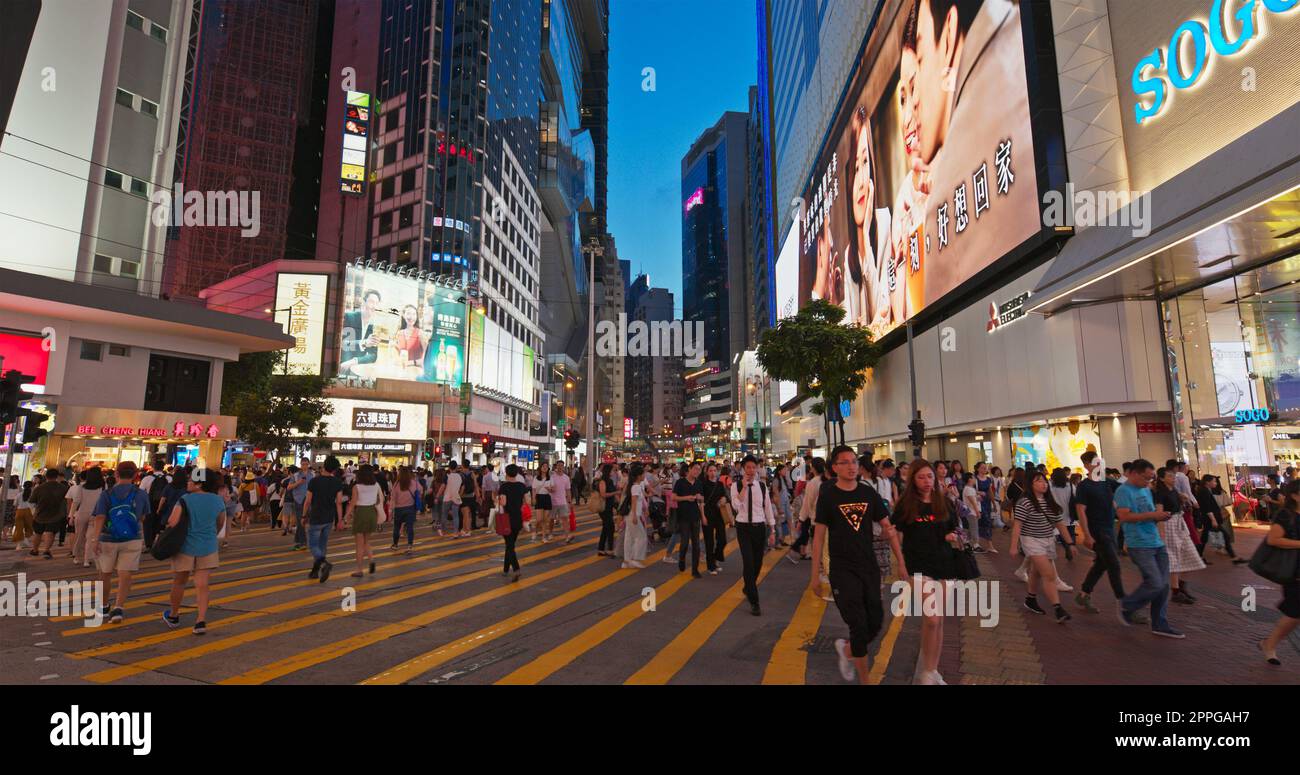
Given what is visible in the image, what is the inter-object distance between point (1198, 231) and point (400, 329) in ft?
152

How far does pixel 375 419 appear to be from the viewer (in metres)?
46.2

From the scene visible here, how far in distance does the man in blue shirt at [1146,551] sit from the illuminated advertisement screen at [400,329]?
46.9m

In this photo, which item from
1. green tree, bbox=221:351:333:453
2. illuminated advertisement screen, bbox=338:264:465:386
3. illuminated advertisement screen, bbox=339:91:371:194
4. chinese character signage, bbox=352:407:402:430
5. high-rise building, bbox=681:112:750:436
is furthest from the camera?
high-rise building, bbox=681:112:750:436

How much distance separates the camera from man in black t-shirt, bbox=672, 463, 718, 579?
35.2 feet

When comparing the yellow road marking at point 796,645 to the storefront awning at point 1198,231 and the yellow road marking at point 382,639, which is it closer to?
the yellow road marking at point 382,639

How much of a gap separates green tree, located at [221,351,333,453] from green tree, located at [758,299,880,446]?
2597cm

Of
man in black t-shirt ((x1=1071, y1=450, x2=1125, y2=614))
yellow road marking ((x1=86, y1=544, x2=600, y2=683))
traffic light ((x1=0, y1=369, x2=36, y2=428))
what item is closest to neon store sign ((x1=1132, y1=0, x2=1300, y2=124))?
man in black t-shirt ((x1=1071, y1=450, x2=1125, y2=614))

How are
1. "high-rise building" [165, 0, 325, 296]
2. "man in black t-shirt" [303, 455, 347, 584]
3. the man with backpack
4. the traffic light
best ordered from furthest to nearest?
1. "high-rise building" [165, 0, 325, 296]
2. the traffic light
3. "man in black t-shirt" [303, 455, 347, 584]
4. the man with backpack

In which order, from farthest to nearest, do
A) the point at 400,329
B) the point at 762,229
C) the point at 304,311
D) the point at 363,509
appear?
the point at 762,229
the point at 400,329
the point at 304,311
the point at 363,509

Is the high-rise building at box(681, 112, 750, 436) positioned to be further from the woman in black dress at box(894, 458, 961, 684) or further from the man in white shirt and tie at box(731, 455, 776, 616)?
the woman in black dress at box(894, 458, 961, 684)

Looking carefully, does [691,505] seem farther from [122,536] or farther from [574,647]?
[122,536]

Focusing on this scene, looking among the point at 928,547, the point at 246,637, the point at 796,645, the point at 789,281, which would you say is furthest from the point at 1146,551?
the point at 789,281
